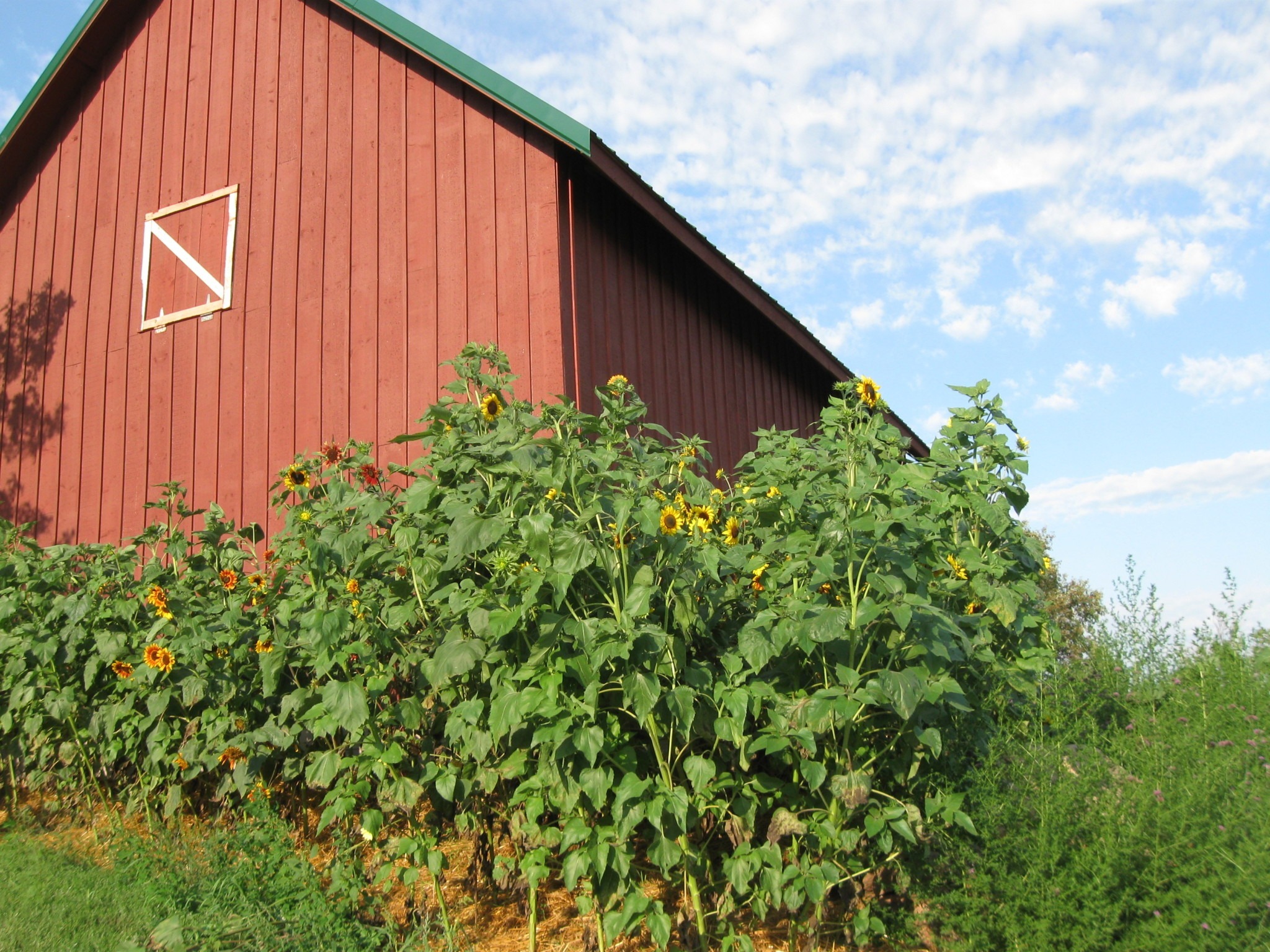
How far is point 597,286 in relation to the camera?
6.73m

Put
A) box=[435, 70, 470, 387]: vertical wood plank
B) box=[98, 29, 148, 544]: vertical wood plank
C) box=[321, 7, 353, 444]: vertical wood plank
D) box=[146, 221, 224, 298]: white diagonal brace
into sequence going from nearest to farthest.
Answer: box=[435, 70, 470, 387]: vertical wood plank → box=[321, 7, 353, 444]: vertical wood plank → box=[146, 221, 224, 298]: white diagonal brace → box=[98, 29, 148, 544]: vertical wood plank

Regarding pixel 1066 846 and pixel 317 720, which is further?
pixel 317 720

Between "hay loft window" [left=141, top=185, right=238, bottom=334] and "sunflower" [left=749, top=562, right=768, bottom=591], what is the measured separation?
576 centimetres

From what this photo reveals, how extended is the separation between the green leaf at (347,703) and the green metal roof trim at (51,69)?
25.9 ft

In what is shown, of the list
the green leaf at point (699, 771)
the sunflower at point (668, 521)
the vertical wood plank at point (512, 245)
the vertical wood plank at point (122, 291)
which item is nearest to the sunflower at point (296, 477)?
the sunflower at point (668, 521)

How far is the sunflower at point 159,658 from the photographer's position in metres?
4.03

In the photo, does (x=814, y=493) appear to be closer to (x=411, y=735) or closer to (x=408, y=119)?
(x=411, y=735)

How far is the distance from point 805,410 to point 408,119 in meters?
5.37

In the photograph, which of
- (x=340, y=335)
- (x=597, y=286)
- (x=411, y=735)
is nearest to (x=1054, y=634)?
(x=411, y=735)

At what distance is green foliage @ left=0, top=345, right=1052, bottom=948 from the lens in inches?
117

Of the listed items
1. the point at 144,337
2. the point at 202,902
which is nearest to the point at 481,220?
the point at 144,337

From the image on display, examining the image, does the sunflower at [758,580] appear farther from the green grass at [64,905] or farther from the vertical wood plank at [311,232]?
the vertical wood plank at [311,232]

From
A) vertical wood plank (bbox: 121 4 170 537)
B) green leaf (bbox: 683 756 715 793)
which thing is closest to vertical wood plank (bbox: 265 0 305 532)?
vertical wood plank (bbox: 121 4 170 537)

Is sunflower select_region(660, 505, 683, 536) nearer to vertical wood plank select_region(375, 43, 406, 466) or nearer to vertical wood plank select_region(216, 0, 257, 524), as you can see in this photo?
vertical wood plank select_region(375, 43, 406, 466)
